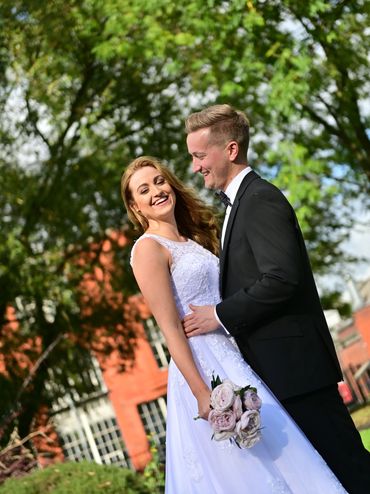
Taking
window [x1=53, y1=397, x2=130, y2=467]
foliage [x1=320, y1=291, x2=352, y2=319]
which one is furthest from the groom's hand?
window [x1=53, y1=397, x2=130, y2=467]

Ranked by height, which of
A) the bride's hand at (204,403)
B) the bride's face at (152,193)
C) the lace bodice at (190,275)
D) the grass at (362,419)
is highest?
the bride's face at (152,193)

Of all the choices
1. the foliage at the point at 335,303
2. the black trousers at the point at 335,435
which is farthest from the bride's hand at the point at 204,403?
the foliage at the point at 335,303

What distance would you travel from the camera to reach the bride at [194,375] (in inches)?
198

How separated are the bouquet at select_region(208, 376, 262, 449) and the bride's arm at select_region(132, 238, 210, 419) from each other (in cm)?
16

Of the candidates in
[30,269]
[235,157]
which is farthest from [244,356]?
[30,269]

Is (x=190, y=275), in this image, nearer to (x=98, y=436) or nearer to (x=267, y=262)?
(x=267, y=262)

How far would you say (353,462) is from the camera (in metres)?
4.98

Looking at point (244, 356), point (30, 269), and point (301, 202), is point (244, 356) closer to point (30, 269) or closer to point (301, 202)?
point (301, 202)

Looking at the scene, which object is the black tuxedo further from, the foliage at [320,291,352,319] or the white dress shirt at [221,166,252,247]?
the foliage at [320,291,352,319]

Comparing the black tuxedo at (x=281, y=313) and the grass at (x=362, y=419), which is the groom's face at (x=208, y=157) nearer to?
the black tuxedo at (x=281, y=313)

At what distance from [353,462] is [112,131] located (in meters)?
22.2

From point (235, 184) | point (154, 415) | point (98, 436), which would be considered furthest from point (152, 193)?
point (98, 436)

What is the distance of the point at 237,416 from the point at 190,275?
978 mm

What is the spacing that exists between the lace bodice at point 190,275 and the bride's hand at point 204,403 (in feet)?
1.70
